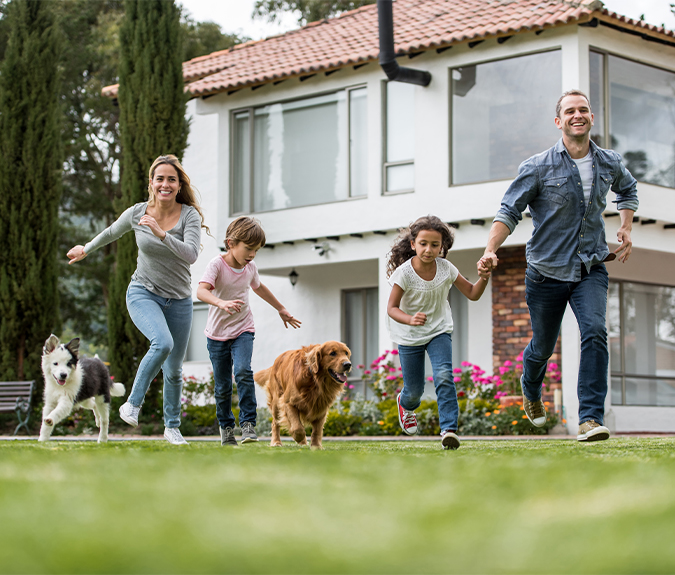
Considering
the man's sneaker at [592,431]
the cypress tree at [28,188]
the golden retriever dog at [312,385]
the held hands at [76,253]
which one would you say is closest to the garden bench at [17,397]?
the cypress tree at [28,188]

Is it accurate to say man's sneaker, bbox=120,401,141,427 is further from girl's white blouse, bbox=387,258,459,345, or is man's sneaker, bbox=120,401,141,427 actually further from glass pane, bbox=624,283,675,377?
glass pane, bbox=624,283,675,377

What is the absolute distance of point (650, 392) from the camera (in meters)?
16.0

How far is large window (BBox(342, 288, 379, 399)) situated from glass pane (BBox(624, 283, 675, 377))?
15.6 feet

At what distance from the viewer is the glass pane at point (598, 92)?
1414 centimetres

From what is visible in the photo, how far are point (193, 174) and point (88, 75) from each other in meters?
11.2

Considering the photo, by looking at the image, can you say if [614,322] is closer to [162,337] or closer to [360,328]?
[360,328]

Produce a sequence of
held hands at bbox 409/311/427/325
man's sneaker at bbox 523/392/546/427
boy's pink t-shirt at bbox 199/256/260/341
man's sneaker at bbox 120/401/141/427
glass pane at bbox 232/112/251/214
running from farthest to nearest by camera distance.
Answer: glass pane at bbox 232/112/251/214
boy's pink t-shirt at bbox 199/256/260/341
man's sneaker at bbox 523/392/546/427
man's sneaker at bbox 120/401/141/427
held hands at bbox 409/311/427/325

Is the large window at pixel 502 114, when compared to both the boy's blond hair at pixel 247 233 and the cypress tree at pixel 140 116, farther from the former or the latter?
the boy's blond hair at pixel 247 233

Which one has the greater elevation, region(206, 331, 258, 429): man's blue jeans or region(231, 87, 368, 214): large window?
region(231, 87, 368, 214): large window

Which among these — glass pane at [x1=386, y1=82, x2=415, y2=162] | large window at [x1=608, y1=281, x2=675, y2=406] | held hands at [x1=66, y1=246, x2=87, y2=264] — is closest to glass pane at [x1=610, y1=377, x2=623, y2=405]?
large window at [x1=608, y1=281, x2=675, y2=406]

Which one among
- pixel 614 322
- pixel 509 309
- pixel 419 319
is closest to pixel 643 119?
pixel 614 322

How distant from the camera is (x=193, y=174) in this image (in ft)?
71.4

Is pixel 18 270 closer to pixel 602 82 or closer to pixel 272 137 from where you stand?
pixel 272 137

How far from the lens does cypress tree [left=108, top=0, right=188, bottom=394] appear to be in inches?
599
